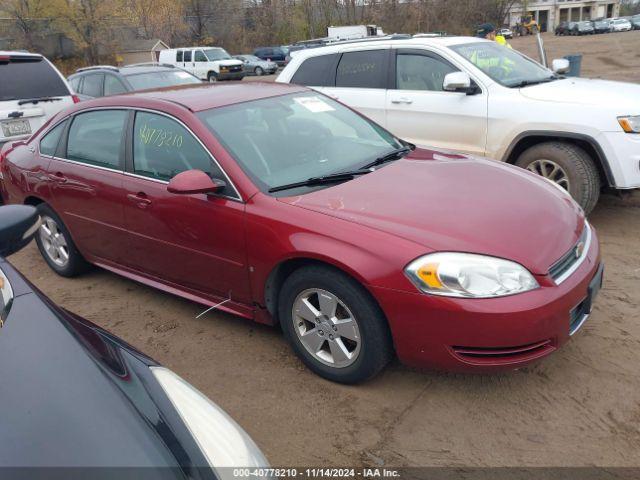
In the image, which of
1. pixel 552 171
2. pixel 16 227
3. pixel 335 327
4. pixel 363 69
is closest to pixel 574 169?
pixel 552 171

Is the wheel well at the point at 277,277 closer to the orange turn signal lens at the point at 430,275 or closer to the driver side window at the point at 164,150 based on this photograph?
the orange turn signal lens at the point at 430,275

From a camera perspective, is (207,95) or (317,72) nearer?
(207,95)

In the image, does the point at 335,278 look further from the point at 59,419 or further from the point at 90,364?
the point at 59,419

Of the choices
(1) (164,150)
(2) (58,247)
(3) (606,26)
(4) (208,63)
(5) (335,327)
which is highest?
(3) (606,26)

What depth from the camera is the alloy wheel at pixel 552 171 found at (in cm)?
519

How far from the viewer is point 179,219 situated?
360cm

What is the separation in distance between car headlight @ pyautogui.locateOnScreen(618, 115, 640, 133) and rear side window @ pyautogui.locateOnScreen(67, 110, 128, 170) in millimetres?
4122

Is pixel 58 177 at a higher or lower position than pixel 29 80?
lower

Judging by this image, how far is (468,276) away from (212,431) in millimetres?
1440

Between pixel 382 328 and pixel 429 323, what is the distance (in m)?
0.27

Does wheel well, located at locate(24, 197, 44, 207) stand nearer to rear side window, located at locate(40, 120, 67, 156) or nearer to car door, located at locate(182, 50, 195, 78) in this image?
rear side window, located at locate(40, 120, 67, 156)

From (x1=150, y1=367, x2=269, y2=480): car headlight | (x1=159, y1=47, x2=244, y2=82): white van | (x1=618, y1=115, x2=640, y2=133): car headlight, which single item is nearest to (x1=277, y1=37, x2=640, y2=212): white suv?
(x1=618, y1=115, x2=640, y2=133): car headlight

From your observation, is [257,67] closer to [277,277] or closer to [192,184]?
[192,184]

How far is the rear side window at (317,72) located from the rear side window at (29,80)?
3245 mm
